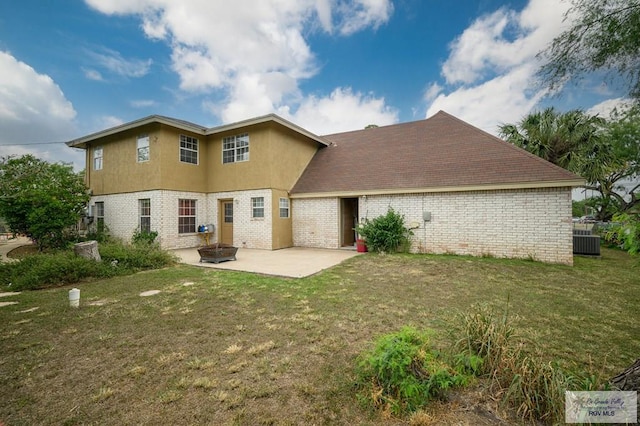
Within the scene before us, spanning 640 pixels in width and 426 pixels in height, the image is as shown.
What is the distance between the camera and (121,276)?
7.18 m

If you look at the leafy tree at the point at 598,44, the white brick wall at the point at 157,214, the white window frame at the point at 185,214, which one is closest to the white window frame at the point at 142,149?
the white brick wall at the point at 157,214

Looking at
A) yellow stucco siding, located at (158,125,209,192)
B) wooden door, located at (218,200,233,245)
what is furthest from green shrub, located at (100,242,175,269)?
wooden door, located at (218,200,233,245)

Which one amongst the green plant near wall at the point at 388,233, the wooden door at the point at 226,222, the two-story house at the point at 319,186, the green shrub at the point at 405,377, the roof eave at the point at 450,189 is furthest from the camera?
the wooden door at the point at 226,222

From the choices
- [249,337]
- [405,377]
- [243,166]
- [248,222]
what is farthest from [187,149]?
[405,377]

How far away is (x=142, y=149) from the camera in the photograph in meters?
12.6

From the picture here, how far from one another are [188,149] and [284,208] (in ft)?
19.1

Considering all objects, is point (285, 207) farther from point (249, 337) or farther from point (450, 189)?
point (249, 337)

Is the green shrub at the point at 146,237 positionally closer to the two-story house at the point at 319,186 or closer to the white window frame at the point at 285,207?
the two-story house at the point at 319,186

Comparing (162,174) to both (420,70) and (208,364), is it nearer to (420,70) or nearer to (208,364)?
(208,364)

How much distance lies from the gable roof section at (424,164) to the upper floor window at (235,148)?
3076mm

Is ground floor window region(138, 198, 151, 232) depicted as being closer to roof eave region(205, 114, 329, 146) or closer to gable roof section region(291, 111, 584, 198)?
roof eave region(205, 114, 329, 146)

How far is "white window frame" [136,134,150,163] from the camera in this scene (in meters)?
12.4

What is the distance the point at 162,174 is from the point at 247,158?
12.9ft

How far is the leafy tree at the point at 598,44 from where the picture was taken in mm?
3846
